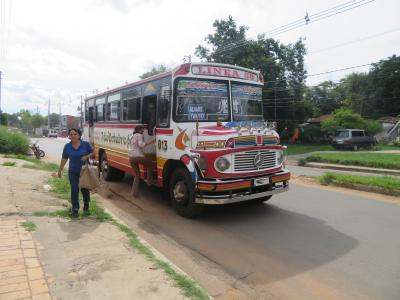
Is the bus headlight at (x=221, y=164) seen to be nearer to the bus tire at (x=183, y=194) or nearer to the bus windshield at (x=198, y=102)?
the bus tire at (x=183, y=194)

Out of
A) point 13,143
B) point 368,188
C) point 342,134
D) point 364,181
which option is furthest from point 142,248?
point 342,134

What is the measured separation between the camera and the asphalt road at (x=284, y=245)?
14.0 feet

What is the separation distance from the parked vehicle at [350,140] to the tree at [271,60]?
638 centimetres

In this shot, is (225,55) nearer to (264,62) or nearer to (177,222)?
(264,62)

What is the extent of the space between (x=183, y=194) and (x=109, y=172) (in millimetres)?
5243

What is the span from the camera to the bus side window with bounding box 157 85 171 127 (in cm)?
745

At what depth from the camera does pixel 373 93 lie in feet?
175

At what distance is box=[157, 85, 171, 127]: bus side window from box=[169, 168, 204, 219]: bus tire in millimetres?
1151

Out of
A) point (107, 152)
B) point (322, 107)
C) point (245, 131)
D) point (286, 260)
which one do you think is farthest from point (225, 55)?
point (322, 107)

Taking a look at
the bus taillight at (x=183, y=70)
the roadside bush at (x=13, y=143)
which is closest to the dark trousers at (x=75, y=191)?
the bus taillight at (x=183, y=70)

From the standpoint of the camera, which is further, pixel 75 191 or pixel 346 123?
pixel 346 123

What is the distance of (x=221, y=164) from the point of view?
6496 mm

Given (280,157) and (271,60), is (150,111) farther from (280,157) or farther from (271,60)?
(271,60)

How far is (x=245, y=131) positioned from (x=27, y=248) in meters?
4.13
